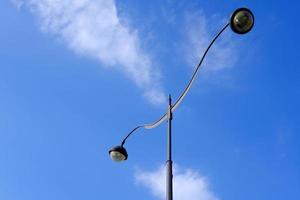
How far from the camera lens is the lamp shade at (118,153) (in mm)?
12266

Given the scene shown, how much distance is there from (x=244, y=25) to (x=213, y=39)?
39.1 inches

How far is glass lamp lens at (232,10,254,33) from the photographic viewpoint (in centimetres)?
1056

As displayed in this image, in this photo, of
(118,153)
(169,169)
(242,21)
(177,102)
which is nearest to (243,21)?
(242,21)

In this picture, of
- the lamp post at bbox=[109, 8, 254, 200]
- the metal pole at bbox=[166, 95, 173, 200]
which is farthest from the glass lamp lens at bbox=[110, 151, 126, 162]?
the metal pole at bbox=[166, 95, 173, 200]

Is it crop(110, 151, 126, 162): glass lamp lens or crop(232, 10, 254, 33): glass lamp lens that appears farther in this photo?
crop(110, 151, 126, 162): glass lamp lens

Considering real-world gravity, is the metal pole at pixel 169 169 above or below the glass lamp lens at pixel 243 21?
below

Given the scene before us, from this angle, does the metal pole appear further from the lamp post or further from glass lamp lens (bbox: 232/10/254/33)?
glass lamp lens (bbox: 232/10/254/33)

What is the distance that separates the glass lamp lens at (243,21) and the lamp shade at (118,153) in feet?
13.9

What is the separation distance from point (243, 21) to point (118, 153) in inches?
179

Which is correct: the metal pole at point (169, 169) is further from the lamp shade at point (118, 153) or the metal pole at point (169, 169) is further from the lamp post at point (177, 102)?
the lamp shade at point (118, 153)

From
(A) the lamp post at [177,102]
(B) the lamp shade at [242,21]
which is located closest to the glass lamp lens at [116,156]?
(A) the lamp post at [177,102]

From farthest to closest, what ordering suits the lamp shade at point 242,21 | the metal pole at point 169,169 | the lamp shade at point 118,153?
the lamp shade at point 118,153, the lamp shade at point 242,21, the metal pole at point 169,169

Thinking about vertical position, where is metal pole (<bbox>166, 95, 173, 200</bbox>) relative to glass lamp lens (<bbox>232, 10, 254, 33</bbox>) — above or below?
below

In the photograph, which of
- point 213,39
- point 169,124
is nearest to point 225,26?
point 213,39
